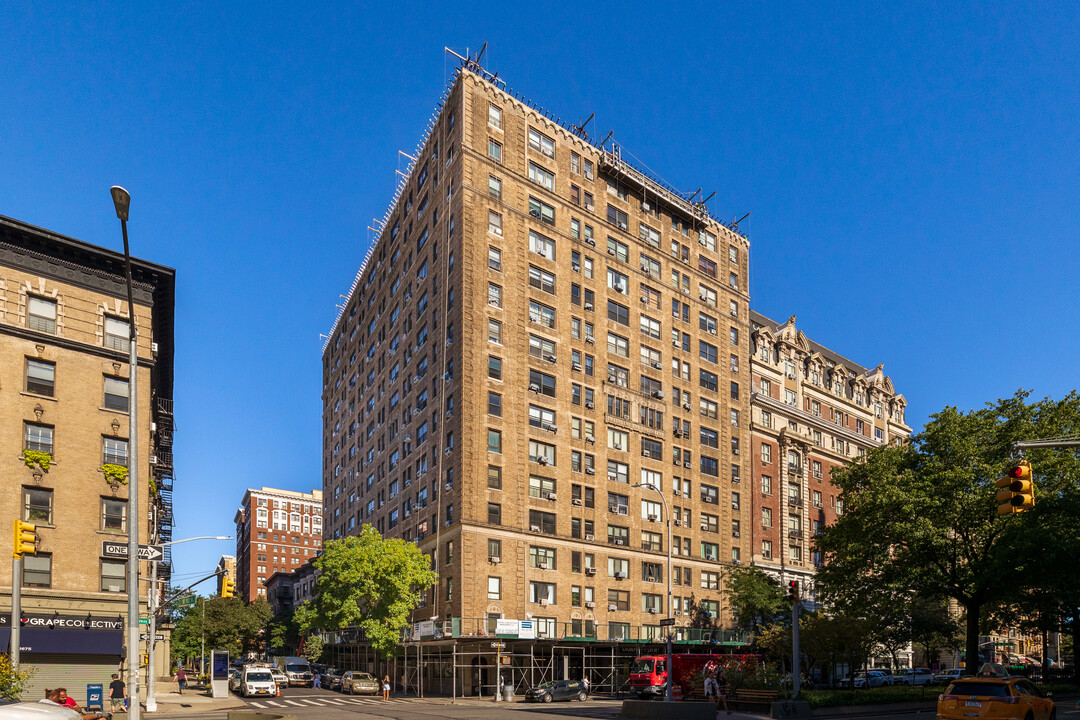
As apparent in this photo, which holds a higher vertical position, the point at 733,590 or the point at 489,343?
the point at 489,343

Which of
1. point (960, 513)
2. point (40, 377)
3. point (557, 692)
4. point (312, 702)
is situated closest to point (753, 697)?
point (960, 513)

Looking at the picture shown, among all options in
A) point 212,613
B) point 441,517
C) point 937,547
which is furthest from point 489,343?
point 212,613

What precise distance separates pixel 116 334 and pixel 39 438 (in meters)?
6.76

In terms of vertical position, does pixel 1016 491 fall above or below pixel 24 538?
above

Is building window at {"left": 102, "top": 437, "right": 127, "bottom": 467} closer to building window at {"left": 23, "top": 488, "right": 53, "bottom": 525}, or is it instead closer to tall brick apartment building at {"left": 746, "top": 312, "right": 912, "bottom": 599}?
building window at {"left": 23, "top": 488, "right": 53, "bottom": 525}

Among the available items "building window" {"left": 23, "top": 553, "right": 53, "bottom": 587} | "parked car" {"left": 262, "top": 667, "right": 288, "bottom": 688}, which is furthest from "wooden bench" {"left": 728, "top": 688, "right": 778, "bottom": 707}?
"parked car" {"left": 262, "top": 667, "right": 288, "bottom": 688}

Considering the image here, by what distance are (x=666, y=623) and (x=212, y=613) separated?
8210cm

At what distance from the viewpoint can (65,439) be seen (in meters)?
43.2

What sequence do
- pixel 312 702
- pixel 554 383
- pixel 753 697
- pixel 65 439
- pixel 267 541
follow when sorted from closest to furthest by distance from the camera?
pixel 753 697 → pixel 65 439 → pixel 312 702 → pixel 554 383 → pixel 267 541

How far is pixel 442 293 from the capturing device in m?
68.4

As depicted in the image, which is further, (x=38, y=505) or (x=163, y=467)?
(x=163, y=467)

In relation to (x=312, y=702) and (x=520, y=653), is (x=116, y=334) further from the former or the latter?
(x=520, y=653)

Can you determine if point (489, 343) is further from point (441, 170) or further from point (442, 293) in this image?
point (441, 170)

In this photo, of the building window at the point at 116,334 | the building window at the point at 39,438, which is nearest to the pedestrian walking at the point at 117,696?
the building window at the point at 39,438
